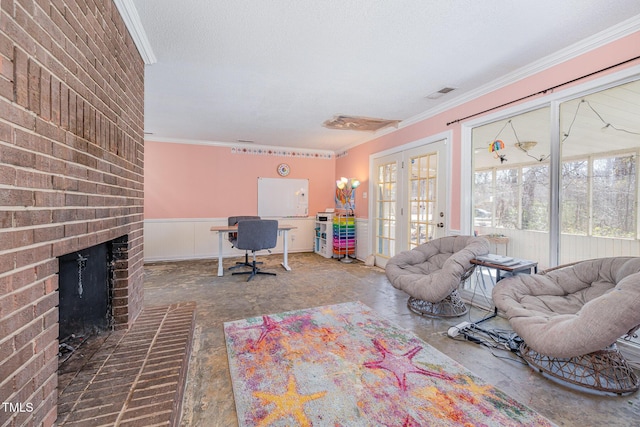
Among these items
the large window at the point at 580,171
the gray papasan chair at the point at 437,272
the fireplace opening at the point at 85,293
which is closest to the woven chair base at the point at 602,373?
the gray papasan chair at the point at 437,272

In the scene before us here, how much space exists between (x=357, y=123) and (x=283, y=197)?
2.51 metres

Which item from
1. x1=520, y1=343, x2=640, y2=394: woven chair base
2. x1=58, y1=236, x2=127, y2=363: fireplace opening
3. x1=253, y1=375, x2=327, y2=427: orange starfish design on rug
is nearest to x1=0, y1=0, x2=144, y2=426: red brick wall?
x1=58, y1=236, x2=127, y2=363: fireplace opening

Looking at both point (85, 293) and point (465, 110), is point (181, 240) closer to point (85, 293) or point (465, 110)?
point (85, 293)

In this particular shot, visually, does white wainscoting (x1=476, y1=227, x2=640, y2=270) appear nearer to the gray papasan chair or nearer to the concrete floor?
the gray papasan chair

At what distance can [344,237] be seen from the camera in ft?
18.2

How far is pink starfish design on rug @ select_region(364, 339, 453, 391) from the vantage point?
1743 mm

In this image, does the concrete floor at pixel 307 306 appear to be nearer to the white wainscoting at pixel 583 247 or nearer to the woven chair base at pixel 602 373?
the woven chair base at pixel 602 373

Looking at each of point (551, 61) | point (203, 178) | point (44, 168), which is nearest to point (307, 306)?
point (44, 168)

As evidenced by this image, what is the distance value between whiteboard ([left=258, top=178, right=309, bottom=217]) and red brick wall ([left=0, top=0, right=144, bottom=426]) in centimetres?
442

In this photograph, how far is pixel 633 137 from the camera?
2.12 m

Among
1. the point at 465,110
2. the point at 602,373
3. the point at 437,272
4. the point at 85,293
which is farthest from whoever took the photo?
the point at 465,110

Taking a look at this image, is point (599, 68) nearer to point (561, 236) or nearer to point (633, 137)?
point (633, 137)

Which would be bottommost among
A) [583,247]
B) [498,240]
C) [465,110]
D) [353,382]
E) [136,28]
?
[353,382]

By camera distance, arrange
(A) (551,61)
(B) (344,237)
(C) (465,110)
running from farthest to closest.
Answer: (B) (344,237) < (C) (465,110) < (A) (551,61)
